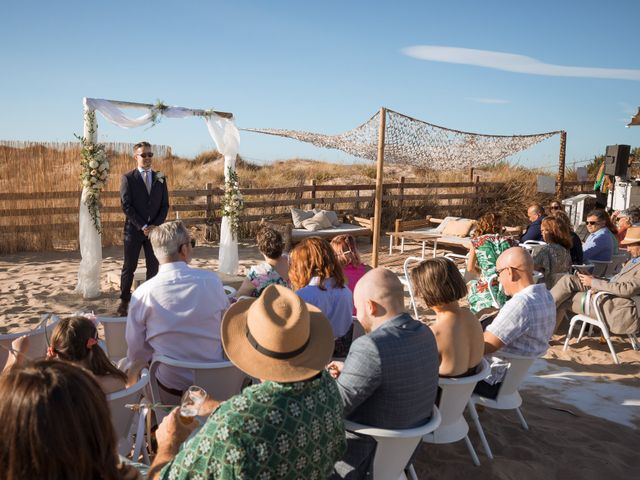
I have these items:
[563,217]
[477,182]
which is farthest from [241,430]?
[477,182]

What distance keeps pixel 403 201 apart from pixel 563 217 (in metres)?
7.97

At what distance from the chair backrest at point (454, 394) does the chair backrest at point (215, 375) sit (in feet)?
2.99

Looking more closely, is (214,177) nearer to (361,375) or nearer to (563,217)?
(563,217)

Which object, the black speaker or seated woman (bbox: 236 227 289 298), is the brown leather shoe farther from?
the black speaker

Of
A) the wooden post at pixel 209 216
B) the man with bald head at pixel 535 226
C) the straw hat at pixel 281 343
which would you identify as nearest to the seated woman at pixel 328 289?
the straw hat at pixel 281 343

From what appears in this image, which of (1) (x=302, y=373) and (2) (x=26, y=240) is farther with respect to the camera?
(2) (x=26, y=240)

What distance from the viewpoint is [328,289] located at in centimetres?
306

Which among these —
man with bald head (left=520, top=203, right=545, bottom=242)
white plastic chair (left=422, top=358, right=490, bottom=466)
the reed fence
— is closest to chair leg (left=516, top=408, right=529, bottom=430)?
white plastic chair (left=422, top=358, right=490, bottom=466)

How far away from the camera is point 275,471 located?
139 centimetres

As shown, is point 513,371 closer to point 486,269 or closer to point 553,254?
point 486,269

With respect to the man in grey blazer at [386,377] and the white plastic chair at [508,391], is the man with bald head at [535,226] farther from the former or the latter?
the man in grey blazer at [386,377]

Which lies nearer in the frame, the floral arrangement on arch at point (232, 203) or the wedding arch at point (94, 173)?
the wedding arch at point (94, 173)

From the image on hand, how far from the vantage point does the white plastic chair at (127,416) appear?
6.79 ft

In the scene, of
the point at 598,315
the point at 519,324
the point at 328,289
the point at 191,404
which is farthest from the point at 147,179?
the point at 191,404
